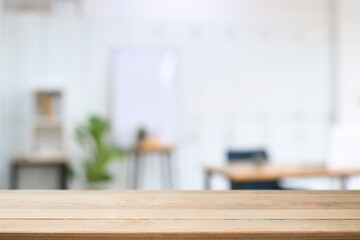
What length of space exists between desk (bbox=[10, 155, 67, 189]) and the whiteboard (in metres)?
0.88

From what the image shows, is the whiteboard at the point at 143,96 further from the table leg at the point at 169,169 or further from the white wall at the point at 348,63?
the white wall at the point at 348,63

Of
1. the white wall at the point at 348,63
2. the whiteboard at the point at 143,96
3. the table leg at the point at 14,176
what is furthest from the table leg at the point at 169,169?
the white wall at the point at 348,63

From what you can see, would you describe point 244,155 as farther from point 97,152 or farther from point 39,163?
point 39,163

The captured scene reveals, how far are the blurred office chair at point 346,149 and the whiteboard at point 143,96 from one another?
8.88 feet

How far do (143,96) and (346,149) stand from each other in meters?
3.03

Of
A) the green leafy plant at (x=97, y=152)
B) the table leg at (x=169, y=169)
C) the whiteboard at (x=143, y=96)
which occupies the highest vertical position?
the whiteboard at (x=143, y=96)

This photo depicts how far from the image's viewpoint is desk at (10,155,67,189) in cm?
514

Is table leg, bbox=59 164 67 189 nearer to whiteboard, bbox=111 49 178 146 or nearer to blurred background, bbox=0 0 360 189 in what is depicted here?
blurred background, bbox=0 0 360 189

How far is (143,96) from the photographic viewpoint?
6.00 m

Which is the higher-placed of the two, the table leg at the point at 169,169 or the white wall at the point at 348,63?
the white wall at the point at 348,63

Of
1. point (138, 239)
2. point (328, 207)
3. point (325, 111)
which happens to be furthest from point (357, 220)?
point (325, 111)

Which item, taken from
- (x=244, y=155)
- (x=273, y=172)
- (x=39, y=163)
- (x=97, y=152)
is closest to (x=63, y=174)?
(x=39, y=163)

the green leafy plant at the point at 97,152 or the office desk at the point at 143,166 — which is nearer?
the green leafy plant at the point at 97,152

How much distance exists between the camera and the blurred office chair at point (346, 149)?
359cm
